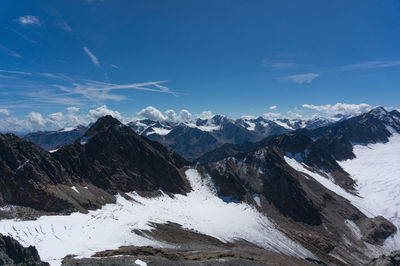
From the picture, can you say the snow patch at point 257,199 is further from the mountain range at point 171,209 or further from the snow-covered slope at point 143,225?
the snow-covered slope at point 143,225

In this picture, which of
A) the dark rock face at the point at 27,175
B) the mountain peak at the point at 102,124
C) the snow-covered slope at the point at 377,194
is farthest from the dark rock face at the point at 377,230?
the mountain peak at the point at 102,124

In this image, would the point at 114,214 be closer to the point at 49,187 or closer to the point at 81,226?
the point at 81,226

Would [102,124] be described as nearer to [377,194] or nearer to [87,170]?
[87,170]

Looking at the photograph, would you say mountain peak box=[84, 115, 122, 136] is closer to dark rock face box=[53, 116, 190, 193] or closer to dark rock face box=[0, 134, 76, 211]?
dark rock face box=[53, 116, 190, 193]

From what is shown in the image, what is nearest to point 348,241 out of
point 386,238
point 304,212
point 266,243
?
point 304,212

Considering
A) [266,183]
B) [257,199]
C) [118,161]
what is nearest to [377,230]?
→ [266,183]
